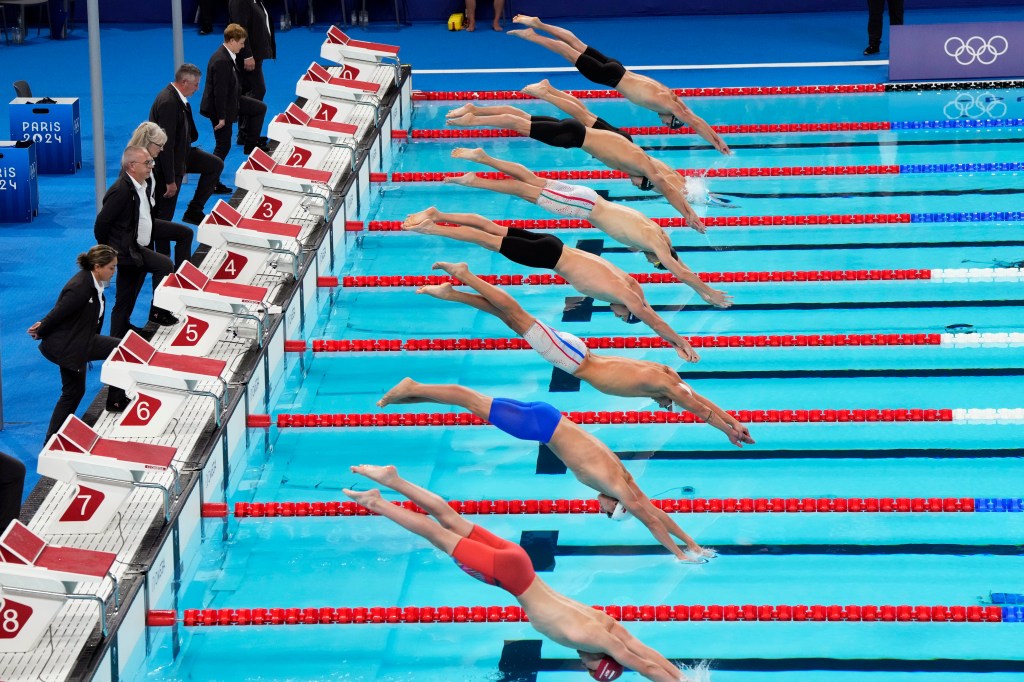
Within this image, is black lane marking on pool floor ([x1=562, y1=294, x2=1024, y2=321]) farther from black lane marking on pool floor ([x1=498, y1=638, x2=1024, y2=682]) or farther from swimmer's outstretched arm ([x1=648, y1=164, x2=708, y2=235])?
black lane marking on pool floor ([x1=498, y1=638, x2=1024, y2=682])

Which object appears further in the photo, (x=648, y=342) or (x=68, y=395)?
(x=648, y=342)

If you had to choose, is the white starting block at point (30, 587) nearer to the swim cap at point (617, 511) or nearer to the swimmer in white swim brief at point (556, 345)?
the swim cap at point (617, 511)

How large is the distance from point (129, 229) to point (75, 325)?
0.91 metres

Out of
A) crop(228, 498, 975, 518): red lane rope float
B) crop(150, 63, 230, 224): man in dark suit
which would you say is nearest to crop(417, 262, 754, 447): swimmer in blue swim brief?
crop(228, 498, 975, 518): red lane rope float

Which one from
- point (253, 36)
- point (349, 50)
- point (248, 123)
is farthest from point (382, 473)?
point (349, 50)

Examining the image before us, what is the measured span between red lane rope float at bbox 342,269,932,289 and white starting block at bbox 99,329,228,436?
6.76 ft

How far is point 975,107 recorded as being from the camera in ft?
36.7

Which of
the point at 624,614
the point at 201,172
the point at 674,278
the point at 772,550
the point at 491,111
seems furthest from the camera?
the point at 201,172

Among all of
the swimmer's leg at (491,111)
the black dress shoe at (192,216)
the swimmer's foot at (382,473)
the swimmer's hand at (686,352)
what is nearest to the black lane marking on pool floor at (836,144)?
the swimmer's leg at (491,111)

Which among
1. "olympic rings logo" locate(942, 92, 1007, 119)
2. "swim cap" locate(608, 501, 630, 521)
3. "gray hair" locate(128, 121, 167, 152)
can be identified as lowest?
"swim cap" locate(608, 501, 630, 521)

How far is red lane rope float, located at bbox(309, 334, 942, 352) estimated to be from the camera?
742cm

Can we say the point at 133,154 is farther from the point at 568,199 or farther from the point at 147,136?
the point at 568,199

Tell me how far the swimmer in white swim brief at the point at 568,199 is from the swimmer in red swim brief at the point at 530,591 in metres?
2.81

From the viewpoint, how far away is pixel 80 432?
18.5 ft
